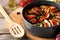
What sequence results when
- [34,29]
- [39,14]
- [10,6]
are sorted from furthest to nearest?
[10,6], [39,14], [34,29]

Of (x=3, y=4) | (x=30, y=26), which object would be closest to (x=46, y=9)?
(x=30, y=26)

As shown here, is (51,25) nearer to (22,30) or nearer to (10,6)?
(22,30)

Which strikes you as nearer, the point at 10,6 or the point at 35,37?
the point at 35,37

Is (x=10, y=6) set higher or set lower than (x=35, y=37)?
higher

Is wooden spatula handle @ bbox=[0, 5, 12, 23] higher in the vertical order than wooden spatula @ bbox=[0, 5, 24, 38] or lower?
higher

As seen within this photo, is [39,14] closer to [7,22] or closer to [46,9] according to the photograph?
[46,9]

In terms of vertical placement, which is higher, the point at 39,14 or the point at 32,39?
the point at 39,14

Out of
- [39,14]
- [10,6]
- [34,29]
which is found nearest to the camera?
[34,29]

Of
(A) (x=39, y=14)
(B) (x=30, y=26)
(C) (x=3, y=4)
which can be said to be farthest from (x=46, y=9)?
(C) (x=3, y=4)

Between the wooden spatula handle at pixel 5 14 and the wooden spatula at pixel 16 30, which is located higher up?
the wooden spatula handle at pixel 5 14
